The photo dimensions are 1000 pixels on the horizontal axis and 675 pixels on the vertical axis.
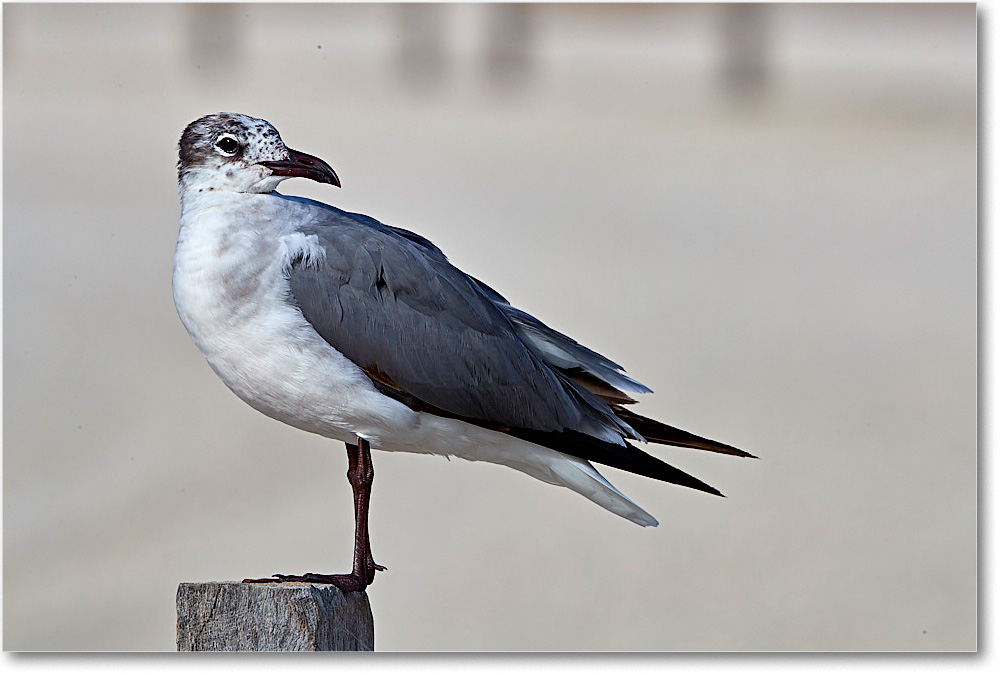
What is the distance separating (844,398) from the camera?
177 inches

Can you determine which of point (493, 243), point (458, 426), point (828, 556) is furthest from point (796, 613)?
point (458, 426)

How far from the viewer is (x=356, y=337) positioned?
246 cm

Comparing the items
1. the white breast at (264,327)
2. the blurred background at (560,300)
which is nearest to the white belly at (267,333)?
the white breast at (264,327)

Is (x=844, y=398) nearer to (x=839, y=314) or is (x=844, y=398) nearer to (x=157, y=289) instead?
(x=839, y=314)

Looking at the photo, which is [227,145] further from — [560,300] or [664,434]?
[560,300]

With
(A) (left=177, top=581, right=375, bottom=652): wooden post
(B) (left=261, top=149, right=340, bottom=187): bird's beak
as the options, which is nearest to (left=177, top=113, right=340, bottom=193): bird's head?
(B) (left=261, top=149, right=340, bottom=187): bird's beak

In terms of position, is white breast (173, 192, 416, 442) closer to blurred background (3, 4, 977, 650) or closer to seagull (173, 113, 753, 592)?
seagull (173, 113, 753, 592)

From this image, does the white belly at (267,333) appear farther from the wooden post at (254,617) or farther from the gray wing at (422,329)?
the wooden post at (254,617)

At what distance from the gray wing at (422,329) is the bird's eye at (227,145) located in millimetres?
199

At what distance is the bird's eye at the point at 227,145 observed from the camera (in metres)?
2.53

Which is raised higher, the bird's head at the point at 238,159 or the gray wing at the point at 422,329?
the bird's head at the point at 238,159

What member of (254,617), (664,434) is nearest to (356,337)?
(254,617)

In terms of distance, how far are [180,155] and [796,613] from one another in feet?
7.64

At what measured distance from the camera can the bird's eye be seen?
2.53 metres
